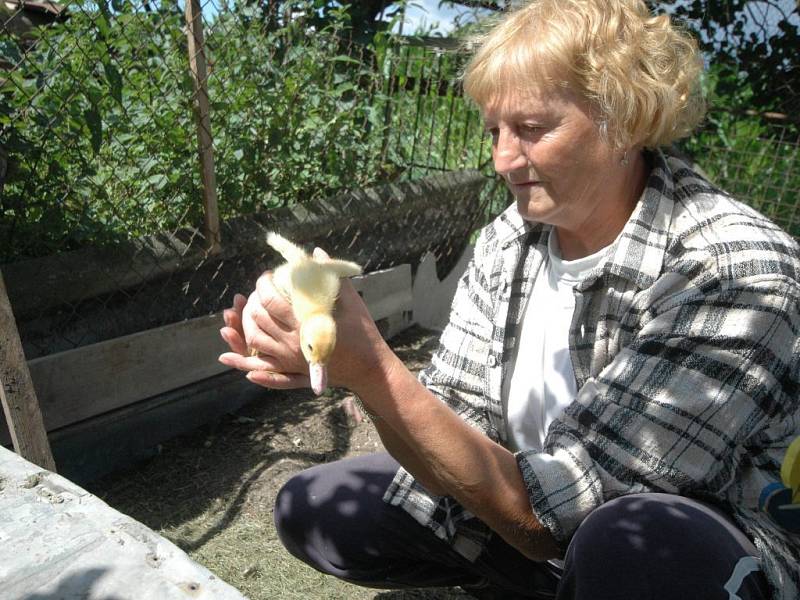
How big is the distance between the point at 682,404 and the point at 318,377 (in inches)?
29.0

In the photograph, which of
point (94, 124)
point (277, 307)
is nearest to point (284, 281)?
point (277, 307)

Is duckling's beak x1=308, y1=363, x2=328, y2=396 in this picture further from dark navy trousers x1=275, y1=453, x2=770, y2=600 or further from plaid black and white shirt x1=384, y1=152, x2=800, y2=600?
dark navy trousers x1=275, y1=453, x2=770, y2=600

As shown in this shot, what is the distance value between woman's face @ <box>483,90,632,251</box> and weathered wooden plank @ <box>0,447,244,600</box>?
1.11 m

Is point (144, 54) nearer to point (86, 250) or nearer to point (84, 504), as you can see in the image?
point (86, 250)

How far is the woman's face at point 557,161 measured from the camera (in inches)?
67.8

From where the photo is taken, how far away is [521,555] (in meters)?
1.93

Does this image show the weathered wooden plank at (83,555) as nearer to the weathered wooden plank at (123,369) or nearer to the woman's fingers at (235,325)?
the woman's fingers at (235,325)

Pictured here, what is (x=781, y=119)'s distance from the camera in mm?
5430

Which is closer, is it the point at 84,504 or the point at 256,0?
the point at 84,504

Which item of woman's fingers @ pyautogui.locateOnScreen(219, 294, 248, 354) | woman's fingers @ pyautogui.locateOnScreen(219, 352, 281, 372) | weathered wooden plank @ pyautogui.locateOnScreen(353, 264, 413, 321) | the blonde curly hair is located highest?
the blonde curly hair

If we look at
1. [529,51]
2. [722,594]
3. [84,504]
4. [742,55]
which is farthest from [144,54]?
[742,55]

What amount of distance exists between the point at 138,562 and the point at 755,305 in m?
1.25

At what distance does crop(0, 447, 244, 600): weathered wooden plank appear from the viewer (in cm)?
112

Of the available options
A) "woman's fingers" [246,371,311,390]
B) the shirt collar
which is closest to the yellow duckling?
"woman's fingers" [246,371,311,390]
